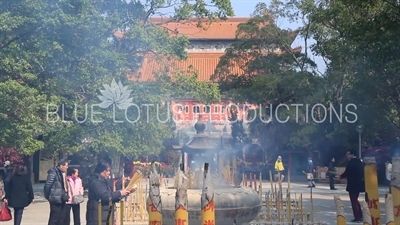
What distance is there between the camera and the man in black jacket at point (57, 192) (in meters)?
8.78

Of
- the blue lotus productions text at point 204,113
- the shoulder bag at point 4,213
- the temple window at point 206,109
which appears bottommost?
the shoulder bag at point 4,213

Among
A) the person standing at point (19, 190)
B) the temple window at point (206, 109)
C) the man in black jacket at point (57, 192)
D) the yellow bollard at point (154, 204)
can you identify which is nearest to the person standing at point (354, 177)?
the man in black jacket at point (57, 192)

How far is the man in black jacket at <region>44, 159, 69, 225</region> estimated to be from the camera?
28.8ft

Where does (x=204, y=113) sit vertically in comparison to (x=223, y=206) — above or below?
above

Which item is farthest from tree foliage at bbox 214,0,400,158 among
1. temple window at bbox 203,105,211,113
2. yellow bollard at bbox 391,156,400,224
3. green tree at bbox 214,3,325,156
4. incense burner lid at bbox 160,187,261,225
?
yellow bollard at bbox 391,156,400,224

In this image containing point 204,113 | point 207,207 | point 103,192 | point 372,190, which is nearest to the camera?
point 372,190

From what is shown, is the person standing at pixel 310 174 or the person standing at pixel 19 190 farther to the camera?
the person standing at pixel 310 174

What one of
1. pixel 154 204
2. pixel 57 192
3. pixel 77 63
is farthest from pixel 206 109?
pixel 154 204

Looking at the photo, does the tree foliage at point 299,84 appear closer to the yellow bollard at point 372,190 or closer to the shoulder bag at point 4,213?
the shoulder bag at point 4,213

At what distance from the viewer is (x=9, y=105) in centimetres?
1501

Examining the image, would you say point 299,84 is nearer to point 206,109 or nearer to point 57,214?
point 206,109

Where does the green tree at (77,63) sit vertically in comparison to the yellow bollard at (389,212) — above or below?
above

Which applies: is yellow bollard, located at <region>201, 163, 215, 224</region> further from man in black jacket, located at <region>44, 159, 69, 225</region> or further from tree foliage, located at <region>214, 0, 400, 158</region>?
tree foliage, located at <region>214, 0, 400, 158</region>

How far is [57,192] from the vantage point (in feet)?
28.8
